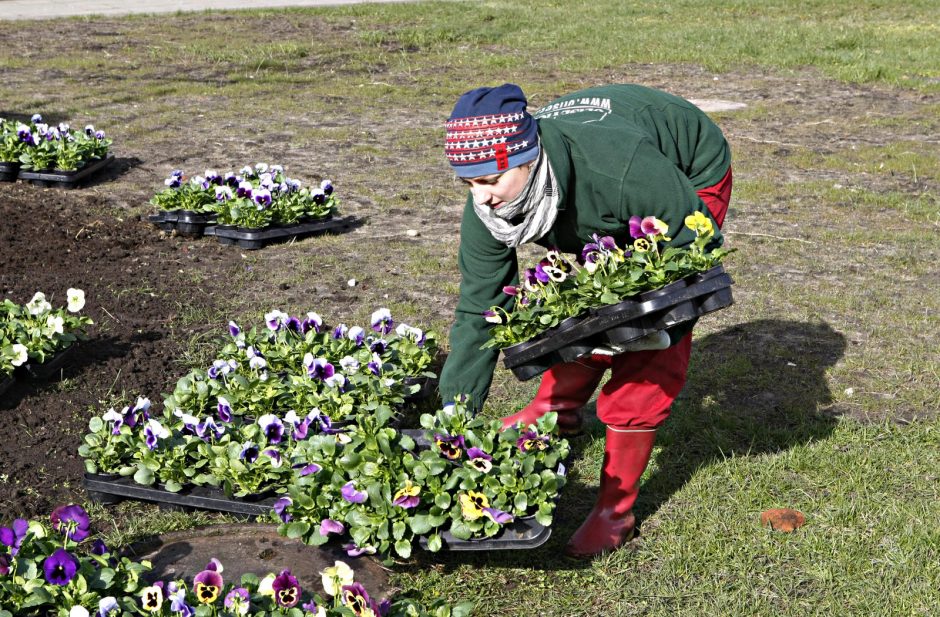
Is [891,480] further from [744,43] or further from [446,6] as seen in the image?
[446,6]

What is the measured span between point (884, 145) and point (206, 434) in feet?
22.8

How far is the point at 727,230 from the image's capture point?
663 cm

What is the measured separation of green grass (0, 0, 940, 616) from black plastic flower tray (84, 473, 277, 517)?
0.19 ft

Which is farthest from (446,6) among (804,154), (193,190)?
(193,190)

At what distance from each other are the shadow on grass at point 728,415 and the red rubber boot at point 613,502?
3.2 inches

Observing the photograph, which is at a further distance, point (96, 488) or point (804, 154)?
point (804, 154)

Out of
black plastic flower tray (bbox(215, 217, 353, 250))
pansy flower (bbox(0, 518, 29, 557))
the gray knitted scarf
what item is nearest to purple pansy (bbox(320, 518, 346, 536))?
pansy flower (bbox(0, 518, 29, 557))

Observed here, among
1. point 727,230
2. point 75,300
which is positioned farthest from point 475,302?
point 727,230

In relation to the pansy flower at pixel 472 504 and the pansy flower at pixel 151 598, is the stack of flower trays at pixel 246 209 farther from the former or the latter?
the pansy flower at pixel 151 598

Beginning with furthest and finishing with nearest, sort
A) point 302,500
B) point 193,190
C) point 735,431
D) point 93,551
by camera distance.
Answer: point 193,190
point 735,431
point 302,500
point 93,551

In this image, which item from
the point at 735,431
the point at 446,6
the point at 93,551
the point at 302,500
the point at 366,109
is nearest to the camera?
the point at 93,551

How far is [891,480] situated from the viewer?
12.6 ft

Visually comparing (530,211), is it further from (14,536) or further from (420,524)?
(14,536)

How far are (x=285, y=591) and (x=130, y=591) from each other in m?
0.48
